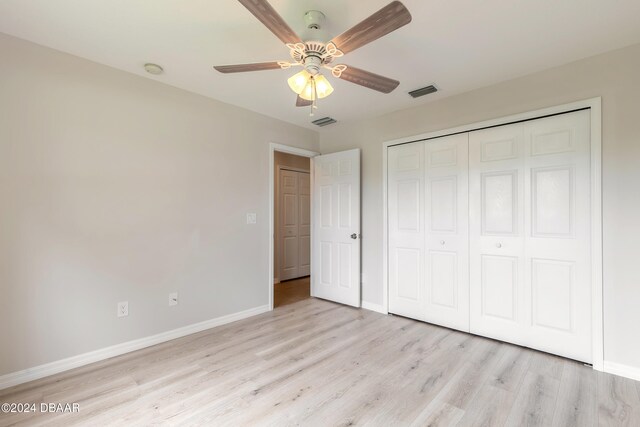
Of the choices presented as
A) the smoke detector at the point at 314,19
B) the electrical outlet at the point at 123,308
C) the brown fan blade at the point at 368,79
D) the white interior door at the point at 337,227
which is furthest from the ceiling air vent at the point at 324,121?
the electrical outlet at the point at 123,308

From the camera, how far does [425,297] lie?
3.19 metres

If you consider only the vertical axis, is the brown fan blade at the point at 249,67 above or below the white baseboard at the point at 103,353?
above

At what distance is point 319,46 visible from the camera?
1675 mm

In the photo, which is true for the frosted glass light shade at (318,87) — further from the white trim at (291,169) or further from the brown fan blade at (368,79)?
the white trim at (291,169)

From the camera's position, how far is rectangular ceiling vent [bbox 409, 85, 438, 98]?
2.80 m

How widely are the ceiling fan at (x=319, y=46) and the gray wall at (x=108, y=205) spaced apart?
Answer: 4.38 ft

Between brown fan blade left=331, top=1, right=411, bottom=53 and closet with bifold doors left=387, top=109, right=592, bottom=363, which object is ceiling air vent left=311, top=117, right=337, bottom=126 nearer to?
closet with bifold doors left=387, top=109, right=592, bottom=363

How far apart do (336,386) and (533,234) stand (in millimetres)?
2071

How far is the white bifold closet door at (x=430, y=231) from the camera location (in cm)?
295

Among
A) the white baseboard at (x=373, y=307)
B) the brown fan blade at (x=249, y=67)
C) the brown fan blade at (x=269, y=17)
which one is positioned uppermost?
the brown fan blade at (x=269, y=17)

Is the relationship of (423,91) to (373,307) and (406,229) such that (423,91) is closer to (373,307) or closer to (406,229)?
(406,229)

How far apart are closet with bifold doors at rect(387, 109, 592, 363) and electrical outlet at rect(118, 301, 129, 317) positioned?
106 inches

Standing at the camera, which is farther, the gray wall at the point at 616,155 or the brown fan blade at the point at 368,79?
the gray wall at the point at 616,155

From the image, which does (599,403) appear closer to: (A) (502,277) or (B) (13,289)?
(A) (502,277)
